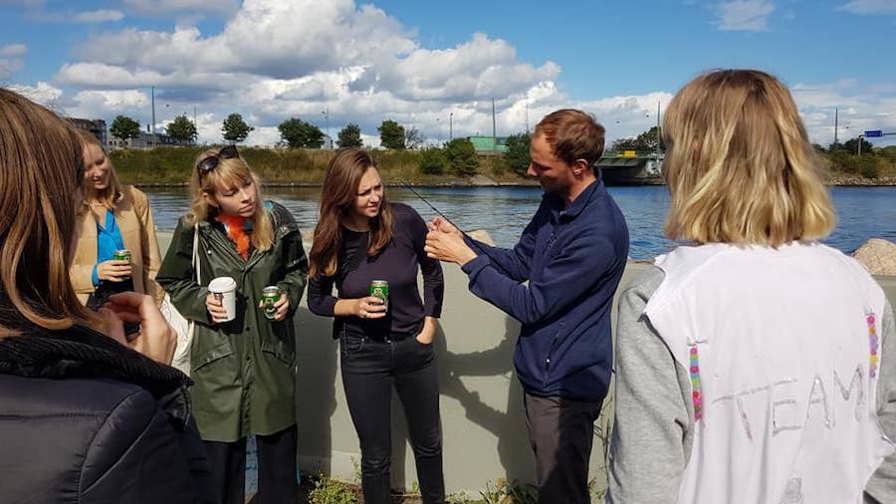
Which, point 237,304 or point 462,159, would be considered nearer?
point 237,304

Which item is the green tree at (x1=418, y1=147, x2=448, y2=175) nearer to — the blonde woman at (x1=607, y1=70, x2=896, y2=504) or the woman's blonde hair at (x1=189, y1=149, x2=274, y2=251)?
the woman's blonde hair at (x1=189, y1=149, x2=274, y2=251)

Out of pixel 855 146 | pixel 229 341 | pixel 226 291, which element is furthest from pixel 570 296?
pixel 855 146

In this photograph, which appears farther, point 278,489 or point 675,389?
point 278,489

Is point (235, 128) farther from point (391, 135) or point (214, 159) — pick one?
point (214, 159)

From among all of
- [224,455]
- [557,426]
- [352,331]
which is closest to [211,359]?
[224,455]

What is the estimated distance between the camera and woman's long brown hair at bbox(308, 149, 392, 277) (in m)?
2.60

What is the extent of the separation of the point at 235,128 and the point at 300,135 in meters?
6.96

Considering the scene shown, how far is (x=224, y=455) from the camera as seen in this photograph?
2.60m

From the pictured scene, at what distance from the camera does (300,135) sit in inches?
2645

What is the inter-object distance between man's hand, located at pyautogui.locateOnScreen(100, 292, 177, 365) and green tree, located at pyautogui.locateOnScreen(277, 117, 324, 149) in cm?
6799

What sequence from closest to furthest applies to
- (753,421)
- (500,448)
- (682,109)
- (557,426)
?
(753,421) < (682,109) < (557,426) < (500,448)

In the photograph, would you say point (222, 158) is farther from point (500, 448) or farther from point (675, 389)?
point (675, 389)

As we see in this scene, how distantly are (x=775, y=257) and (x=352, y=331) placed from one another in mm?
1807

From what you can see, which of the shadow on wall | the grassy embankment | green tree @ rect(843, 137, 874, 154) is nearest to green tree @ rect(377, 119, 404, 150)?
the grassy embankment
